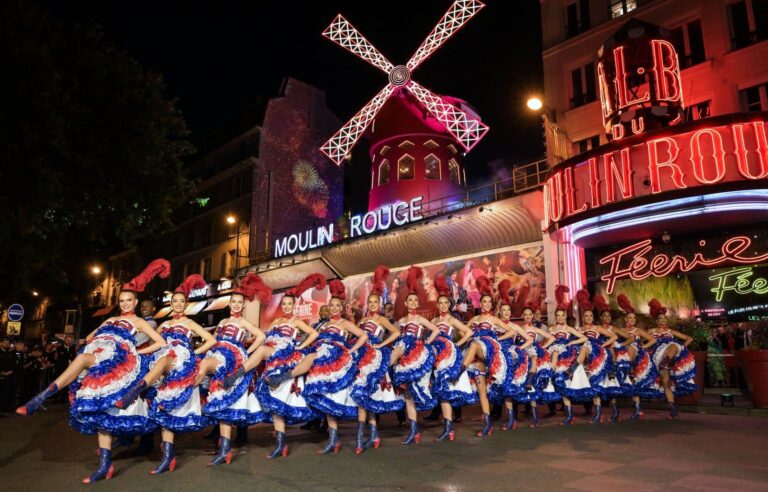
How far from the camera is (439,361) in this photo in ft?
26.2

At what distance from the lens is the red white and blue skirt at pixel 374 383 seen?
7129 millimetres

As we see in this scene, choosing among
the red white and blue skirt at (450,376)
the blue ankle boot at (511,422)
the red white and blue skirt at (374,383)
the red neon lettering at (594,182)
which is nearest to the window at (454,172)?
the red neon lettering at (594,182)

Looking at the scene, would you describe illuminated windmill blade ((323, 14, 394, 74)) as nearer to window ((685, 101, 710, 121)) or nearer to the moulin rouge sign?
the moulin rouge sign

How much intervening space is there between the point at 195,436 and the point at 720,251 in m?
13.9

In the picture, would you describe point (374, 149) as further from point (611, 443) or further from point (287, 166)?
point (611, 443)

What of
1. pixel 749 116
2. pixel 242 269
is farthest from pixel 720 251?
pixel 242 269

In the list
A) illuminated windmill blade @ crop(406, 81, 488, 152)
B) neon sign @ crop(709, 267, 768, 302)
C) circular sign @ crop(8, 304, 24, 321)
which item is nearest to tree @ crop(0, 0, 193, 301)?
circular sign @ crop(8, 304, 24, 321)

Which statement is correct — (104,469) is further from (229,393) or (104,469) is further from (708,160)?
(708,160)

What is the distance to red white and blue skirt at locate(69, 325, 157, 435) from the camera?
5.54 metres

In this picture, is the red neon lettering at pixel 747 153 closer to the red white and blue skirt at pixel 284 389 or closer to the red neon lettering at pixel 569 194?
the red neon lettering at pixel 569 194

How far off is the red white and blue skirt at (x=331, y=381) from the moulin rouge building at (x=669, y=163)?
940cm

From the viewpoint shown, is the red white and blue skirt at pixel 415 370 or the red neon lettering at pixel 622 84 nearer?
the red white and blue skirt at pixel 415 370

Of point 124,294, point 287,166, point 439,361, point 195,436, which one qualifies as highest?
point 287,166

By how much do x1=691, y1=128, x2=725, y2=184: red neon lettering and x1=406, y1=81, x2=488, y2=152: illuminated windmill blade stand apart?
12.2 metres
